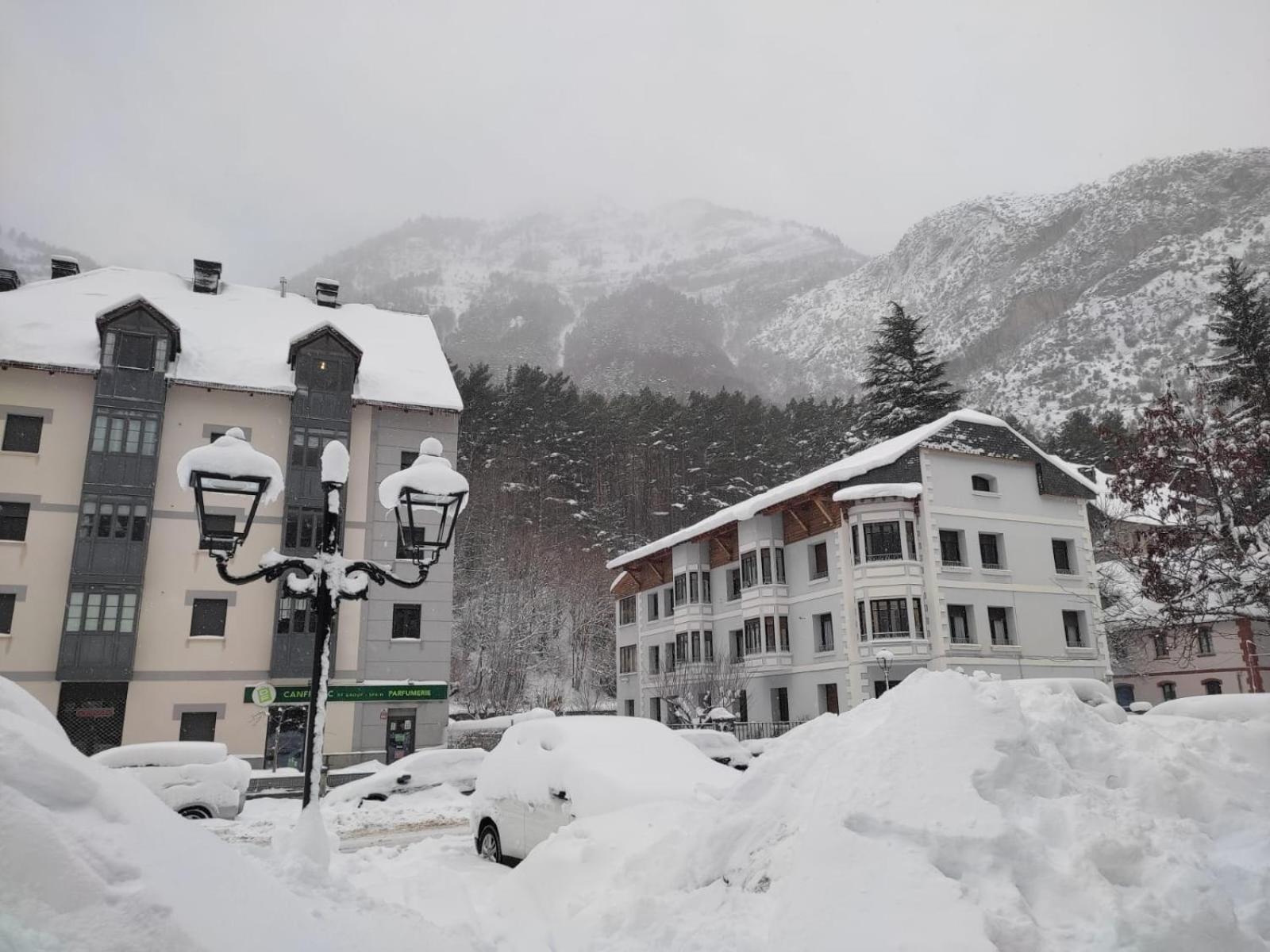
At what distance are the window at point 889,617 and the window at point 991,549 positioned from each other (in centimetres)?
435

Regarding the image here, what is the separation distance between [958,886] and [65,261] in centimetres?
3741

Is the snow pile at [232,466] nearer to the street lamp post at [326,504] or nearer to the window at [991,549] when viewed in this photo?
the street lamp post at [326,504]

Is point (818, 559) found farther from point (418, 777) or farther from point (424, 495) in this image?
point (424, 495)

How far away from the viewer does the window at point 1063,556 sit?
34.1 meters

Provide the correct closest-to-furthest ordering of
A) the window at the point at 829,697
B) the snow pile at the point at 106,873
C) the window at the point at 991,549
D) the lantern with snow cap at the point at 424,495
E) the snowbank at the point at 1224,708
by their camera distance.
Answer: the snow pile at the point at 106,873 < the lantern with snow cap at the point at 424,495 < the snowbank at the point at 1224,708 < the window at the point at 829,697 < the window at the point at 991,549

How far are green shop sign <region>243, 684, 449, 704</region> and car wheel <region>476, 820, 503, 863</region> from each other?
16571 millimetres

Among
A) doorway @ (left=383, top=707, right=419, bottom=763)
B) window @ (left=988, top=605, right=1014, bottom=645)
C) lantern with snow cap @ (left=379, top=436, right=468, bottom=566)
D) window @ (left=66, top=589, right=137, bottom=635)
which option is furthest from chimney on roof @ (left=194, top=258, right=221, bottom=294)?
window @ (left=988, top=605, right=1014, bottom=645)

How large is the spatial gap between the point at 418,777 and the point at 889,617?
1880 centimetres

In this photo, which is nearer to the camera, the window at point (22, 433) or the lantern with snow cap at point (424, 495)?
the lantern with snow cap at point (424, 495)

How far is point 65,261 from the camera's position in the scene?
3178 cm

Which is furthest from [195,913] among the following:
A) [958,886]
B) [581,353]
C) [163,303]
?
[581,353]

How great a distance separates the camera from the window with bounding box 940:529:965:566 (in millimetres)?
32031

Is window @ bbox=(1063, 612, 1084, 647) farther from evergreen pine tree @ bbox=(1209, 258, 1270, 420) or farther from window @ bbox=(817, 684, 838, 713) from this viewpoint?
evergreen pine tree @ bbox=(1209, 258, 1270, 420)

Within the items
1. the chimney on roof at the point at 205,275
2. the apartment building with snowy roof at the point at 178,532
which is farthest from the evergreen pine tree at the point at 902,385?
the chimney on roof at the point at 205,275
